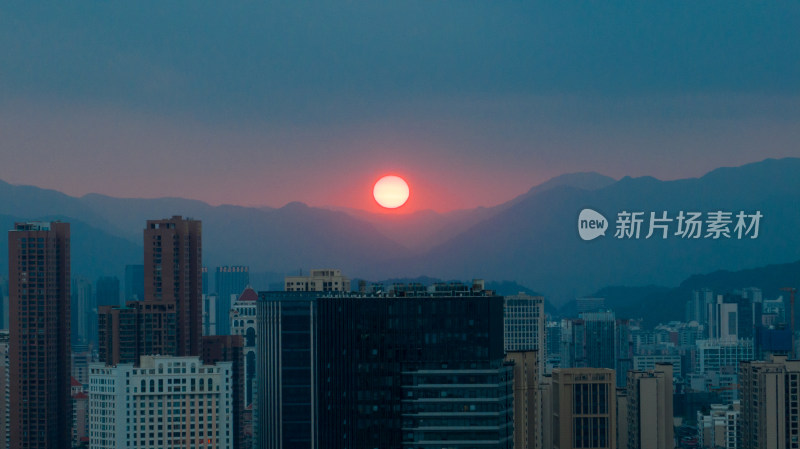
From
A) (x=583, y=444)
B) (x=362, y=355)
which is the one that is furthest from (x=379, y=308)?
(x=583, y=444)

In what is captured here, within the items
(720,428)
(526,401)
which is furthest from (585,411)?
(720,428)

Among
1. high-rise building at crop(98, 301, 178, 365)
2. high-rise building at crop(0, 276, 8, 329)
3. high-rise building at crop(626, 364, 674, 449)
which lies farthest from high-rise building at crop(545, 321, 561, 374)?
high-rise building at crop(0, 276, 8, 329)

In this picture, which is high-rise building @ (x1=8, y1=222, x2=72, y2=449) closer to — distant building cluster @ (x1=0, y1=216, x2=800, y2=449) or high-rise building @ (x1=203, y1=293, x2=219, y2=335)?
distant building cluster @ (x1=0, y1=216, x2=800, y2=449)

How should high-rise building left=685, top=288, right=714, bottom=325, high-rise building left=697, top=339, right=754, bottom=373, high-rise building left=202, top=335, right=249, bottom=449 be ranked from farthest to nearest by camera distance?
high-rise building left=685, top=288, right=714, bottom=325
high-rise building left=697, top=339, right=754, bottom=373
high-rise building left=202, top=335, right=249, bottom=449

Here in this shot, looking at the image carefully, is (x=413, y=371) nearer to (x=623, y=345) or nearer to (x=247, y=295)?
(x=247, y=295)

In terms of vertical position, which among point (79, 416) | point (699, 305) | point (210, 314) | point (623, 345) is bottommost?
point (79, 416)

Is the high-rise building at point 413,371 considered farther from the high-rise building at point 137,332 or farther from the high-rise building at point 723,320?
the high-rise building at point 723,320

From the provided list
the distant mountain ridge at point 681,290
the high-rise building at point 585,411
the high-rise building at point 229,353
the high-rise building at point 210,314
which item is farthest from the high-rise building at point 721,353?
the high-rise building at point 585,411
